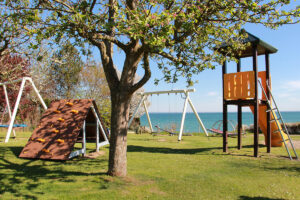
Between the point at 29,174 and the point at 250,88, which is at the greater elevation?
the point at 250,88

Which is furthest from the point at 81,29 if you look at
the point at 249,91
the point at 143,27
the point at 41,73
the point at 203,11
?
the point at 41,73

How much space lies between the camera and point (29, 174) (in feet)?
18.8

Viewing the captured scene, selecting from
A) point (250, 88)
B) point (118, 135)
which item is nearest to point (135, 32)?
point (118, 135)

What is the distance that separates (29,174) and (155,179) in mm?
2947

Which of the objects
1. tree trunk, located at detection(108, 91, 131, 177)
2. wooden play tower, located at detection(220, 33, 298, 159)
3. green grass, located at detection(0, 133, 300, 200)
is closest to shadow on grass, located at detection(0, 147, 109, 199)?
green grass, located at detection(0, 133, 300, 200)

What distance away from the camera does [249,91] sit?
907cm

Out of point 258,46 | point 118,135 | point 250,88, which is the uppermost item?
point 258,46

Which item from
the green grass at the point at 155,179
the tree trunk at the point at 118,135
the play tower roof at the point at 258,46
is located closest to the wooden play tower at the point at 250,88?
the play tower roof at the point at 258,46

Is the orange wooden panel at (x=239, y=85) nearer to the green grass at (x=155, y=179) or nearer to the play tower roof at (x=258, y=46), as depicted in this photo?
the play tower roof at (x=258, y=46)

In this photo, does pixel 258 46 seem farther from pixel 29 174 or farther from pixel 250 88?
pixel 29 174

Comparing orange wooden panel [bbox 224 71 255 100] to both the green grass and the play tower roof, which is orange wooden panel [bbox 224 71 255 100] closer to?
the play tower roof

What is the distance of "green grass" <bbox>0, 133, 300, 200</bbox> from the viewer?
4477mm

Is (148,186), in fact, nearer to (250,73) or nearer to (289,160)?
(289,160)

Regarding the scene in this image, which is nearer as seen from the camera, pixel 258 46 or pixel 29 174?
pixel 29 174
